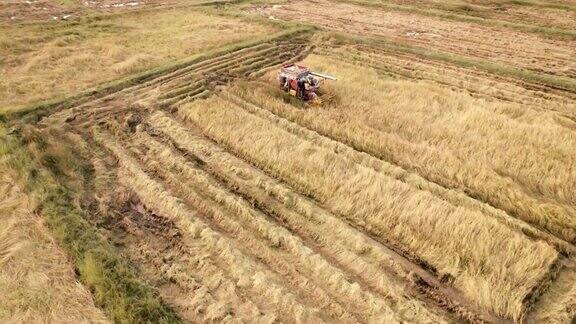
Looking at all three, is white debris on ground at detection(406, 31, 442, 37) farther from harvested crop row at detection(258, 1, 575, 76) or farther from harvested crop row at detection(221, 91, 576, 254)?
harvested crop row at detection(221, 91, 576, 254)

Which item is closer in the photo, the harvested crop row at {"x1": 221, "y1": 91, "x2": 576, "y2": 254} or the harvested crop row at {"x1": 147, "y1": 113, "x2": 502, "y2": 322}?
the harvested crop row at {"x1": 147, "y1": 113, "x2": 502, "y2": 322}

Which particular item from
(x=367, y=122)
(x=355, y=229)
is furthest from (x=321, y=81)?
(x=355, y=229)

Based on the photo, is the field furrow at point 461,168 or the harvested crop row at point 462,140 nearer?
the field furrow at point 461,168

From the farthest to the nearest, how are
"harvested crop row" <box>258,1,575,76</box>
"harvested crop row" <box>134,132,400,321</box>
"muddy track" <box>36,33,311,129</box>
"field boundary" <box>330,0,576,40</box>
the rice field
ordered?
"field boundary" <box>330,0,576,40</box> → "harvested crop row" <box>258,1,575,76</box> → "muddy track" <box>36,33,311,129</box> → the rice field → "harvested crop row" <box>134,132,400,321</box>

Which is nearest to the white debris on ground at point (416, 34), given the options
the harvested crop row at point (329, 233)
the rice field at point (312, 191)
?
the rice field at point (312, 191)

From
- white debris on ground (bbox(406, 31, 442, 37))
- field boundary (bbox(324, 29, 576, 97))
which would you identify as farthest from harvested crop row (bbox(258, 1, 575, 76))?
field boundary (bbox(324, 29, 576, 97))

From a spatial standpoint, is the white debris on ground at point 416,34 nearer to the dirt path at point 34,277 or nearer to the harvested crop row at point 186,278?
the harvested crop row at point 186,278

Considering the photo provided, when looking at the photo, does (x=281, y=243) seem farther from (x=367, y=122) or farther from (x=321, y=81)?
(x=321, y=81)
